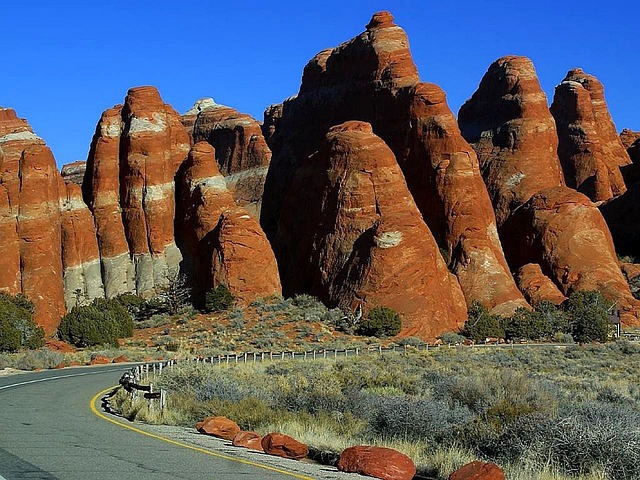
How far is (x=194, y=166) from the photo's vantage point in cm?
7731

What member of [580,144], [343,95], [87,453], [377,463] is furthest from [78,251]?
[580,144]

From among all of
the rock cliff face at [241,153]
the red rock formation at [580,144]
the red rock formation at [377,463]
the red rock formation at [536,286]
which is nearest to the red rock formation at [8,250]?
the rock cliff face at [241,153]

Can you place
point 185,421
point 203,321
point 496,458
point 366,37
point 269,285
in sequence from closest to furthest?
point 496,458
point 185,421
point 203,321
point 269,285
point 366,37

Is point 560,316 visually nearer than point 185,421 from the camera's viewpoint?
No

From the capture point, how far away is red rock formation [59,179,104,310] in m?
74.3

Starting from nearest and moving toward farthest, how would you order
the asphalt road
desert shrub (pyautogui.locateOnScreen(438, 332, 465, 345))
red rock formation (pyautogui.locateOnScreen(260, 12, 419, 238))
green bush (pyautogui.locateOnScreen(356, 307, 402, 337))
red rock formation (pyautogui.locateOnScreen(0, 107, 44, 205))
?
the asphalt road < green bush (pyautogui.locateOnScreen(356, 307, 402, 337)) < desert shrub (pyautogui.locateOnScreen(438, 332, 465, 345)) < red rock formation (pyautogui.locateOnScreen(0, 107, 44, 205)) < red rock formation (pyautogui.locateOnScreen(260, 12, 419, 238))

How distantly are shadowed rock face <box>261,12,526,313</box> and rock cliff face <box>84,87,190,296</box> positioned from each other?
33.4 feet

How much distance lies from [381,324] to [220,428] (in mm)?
41455

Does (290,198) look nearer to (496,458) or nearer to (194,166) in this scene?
(194,166)

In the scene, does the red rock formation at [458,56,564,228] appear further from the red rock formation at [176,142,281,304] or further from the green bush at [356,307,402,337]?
the green bush at [356,307,402,337]

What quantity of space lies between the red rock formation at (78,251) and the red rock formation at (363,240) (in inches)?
620

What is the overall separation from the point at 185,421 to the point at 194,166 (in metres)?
60.0

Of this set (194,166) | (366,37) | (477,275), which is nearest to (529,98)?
(366,37)

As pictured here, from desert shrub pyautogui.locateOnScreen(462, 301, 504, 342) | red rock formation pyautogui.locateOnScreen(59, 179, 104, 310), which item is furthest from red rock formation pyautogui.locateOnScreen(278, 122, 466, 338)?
red rock formation pyautogui.locateOnScreen(59, 179, 104, 310)
